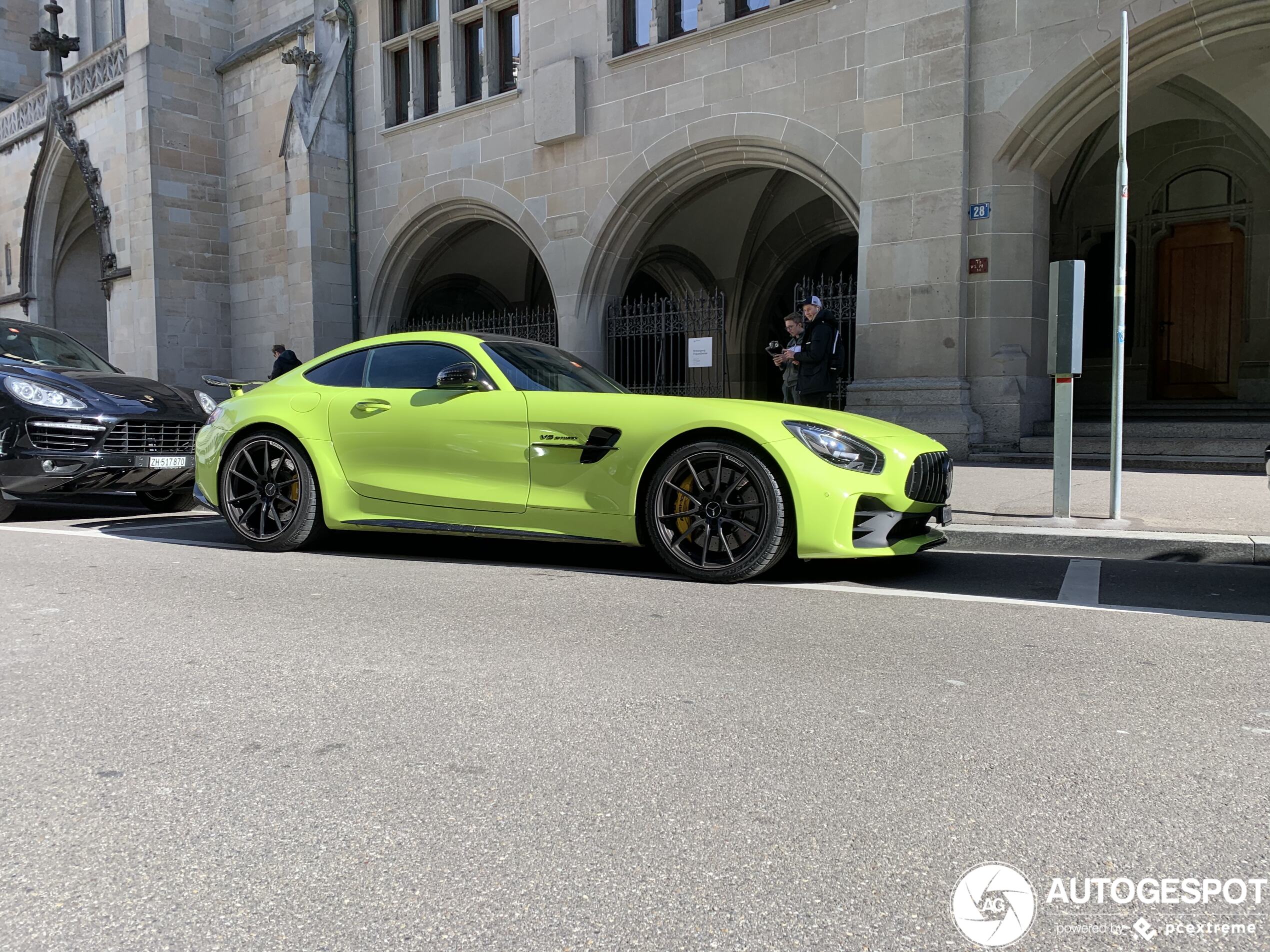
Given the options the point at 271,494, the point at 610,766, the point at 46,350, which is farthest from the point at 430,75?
the point at 610,766

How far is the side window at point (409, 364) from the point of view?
21.5 feet

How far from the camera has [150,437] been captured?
848 centimetres

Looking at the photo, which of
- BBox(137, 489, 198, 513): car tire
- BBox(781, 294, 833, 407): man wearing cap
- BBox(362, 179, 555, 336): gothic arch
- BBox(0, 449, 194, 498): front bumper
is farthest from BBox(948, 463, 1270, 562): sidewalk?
BBox(362, 179, 555, 336): gothic arch

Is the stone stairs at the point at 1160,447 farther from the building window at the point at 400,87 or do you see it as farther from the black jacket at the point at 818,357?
the building window at the point at 400,87

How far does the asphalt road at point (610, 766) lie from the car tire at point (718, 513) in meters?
0.41

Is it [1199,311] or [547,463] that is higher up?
[1199,311]

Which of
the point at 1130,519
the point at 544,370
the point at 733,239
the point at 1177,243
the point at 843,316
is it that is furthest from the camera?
the point at 733,239

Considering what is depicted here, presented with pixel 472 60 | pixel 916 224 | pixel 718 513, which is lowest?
pixel 718 513

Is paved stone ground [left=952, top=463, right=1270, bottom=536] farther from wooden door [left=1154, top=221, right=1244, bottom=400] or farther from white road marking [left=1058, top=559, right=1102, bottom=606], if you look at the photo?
wooden door [left=1154, top=221, right=1244, bottom=400]

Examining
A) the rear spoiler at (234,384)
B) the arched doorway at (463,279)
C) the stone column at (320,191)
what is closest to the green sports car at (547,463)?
the rear spoiler at (234,384)

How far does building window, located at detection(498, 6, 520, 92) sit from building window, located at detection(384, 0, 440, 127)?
1362 mm

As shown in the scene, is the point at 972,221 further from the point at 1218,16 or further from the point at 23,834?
the point at 23,834

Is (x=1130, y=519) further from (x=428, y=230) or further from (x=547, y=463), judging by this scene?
(x=428, y=230)

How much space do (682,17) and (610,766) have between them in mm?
13887
